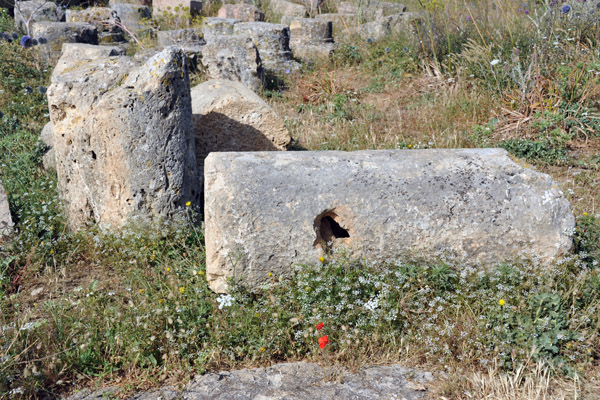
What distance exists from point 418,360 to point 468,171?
4.29 ft

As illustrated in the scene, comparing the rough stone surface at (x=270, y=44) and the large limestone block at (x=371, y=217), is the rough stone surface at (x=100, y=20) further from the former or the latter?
the large limestone block at (x=371, y=217)

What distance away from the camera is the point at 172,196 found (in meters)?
4.25

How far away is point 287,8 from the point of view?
45.7 feet

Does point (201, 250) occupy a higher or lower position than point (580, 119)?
lower

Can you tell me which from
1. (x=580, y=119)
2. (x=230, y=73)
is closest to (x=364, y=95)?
(x=230, y=73)

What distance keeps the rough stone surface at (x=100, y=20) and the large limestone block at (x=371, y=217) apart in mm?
8186

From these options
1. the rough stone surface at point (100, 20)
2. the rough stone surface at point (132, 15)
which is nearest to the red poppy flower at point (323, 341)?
the rough stone surface at point (100, 20)

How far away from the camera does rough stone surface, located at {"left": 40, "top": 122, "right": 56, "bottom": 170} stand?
568 centimetres

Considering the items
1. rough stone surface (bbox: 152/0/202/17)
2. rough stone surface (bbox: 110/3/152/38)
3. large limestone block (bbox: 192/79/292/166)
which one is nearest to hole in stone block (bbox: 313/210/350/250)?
large limestone block (bbox: 192/79/292/166)

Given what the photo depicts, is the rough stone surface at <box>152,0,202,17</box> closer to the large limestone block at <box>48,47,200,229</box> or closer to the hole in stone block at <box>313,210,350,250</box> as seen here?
the large limestone block at <box>48,47,200,229</box>

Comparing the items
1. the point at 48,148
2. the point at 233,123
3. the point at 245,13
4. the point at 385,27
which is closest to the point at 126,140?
the point at 233,123

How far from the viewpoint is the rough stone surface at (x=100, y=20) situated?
10.4 m

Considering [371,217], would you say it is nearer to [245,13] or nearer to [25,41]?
[25,41]

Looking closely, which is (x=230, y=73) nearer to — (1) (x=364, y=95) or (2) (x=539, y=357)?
(1) (x=364, y=95)
